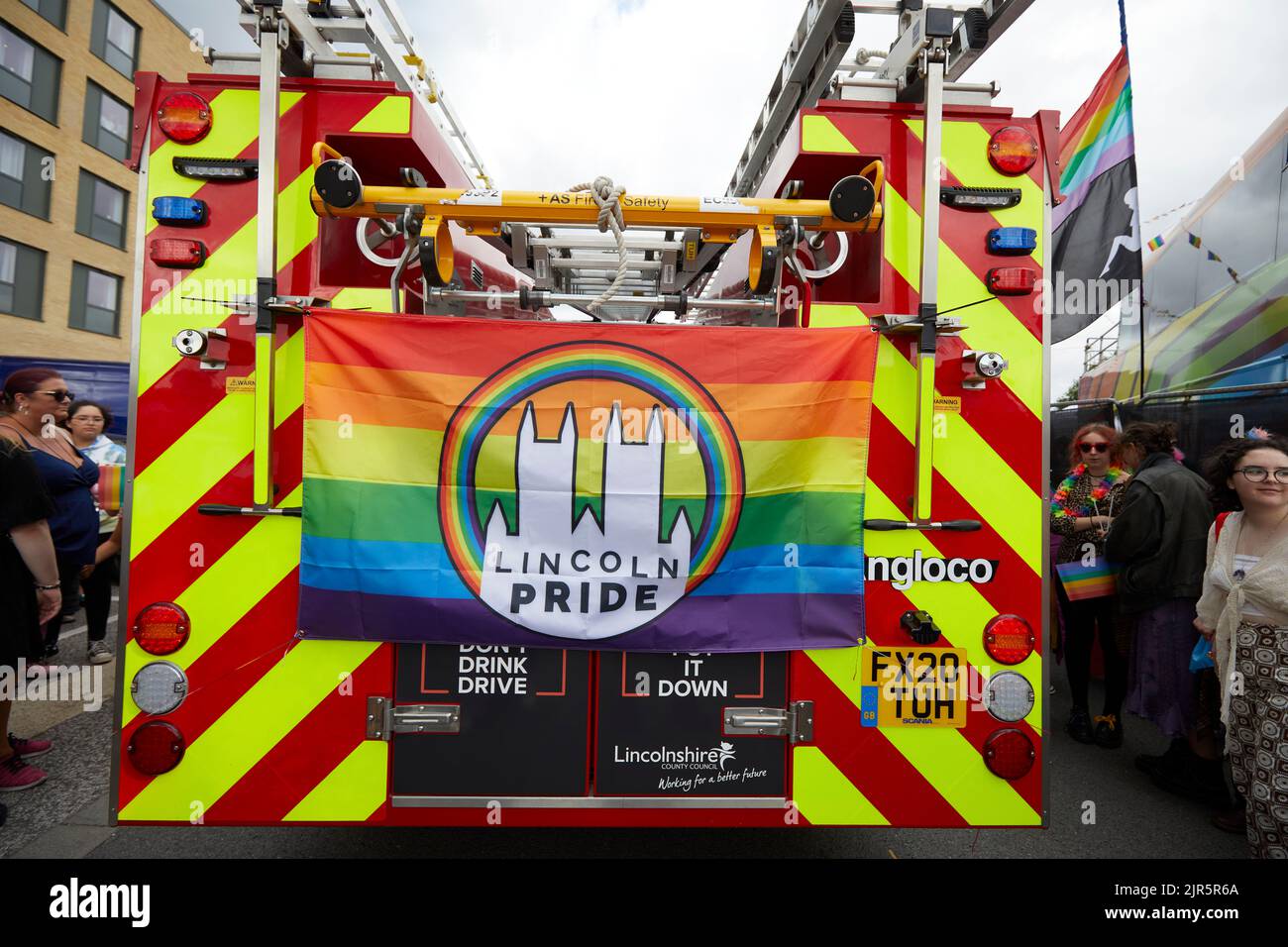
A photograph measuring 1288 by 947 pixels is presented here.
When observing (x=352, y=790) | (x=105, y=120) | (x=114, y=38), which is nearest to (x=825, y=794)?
(x=352, y=790)

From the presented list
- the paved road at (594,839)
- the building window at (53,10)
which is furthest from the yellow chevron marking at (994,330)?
the building window at (53,10)

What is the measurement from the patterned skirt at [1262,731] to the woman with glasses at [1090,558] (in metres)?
1.51

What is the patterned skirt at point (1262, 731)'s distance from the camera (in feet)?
9.00

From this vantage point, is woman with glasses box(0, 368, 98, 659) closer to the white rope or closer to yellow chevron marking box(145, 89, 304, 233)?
yellow chevron marking box(145, 89, 304, 233)

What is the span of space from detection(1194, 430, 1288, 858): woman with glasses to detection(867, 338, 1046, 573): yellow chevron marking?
4.36ft

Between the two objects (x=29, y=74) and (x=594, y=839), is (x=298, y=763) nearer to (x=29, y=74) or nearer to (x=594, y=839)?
(x=594, y=839)

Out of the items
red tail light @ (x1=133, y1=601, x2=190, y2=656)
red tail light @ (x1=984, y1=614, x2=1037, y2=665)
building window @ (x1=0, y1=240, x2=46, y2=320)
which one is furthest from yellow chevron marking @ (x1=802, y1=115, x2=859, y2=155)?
building window @ (x1=0, y1=240, x2=46, y2=320)

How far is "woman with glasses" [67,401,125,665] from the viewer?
17.7 ft

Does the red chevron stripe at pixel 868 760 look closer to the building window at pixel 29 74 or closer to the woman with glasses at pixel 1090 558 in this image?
the woman with glasses at pixel 1090 558

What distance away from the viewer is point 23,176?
1914 cm

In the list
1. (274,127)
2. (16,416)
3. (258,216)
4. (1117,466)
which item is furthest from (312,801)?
(1117,466)

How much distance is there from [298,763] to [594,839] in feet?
4.68
